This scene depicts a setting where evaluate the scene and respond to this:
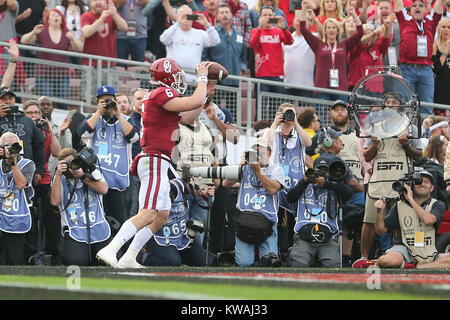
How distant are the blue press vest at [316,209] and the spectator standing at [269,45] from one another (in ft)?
12.8

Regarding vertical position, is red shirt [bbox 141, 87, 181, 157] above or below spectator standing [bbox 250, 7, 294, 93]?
below

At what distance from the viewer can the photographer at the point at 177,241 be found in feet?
33.0

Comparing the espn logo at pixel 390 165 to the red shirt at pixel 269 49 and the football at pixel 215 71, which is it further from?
the red shirt at pixel 269 49

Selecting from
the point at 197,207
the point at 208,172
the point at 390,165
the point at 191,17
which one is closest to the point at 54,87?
the point at 191,17

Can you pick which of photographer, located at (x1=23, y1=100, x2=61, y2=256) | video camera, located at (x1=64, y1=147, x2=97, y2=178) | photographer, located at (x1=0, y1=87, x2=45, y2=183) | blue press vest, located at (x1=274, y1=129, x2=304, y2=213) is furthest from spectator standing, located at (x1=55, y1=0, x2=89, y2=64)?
blue press vest, located at (x1=274, y1=129, x2=304, y2=213)

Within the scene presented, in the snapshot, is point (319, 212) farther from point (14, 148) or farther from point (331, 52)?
point (331, 52)

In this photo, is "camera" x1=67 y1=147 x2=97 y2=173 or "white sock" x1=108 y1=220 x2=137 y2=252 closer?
"white sock" x1=108 y1=220 x2=137 y2=252

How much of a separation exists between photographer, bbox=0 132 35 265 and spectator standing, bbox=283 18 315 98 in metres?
5.02

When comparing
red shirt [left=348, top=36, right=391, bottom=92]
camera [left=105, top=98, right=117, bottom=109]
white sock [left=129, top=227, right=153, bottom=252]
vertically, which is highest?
red shirt [left=348, top=36, right=391, bottom=92]

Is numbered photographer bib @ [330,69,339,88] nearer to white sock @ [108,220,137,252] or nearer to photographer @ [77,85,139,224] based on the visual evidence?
photographer @ [77,85,139,224]

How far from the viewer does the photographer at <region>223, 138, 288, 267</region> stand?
10.3 m

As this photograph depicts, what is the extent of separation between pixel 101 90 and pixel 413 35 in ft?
18.4

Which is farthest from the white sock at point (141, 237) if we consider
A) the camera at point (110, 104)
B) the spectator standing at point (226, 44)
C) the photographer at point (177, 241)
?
the spectator standing at point (226, 44)

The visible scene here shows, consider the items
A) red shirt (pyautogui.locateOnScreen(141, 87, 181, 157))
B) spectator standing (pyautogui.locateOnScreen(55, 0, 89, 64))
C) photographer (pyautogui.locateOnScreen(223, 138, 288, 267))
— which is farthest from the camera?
spectator standing (pyautogui.locateOnScreen(55, 0, 89, 64))
